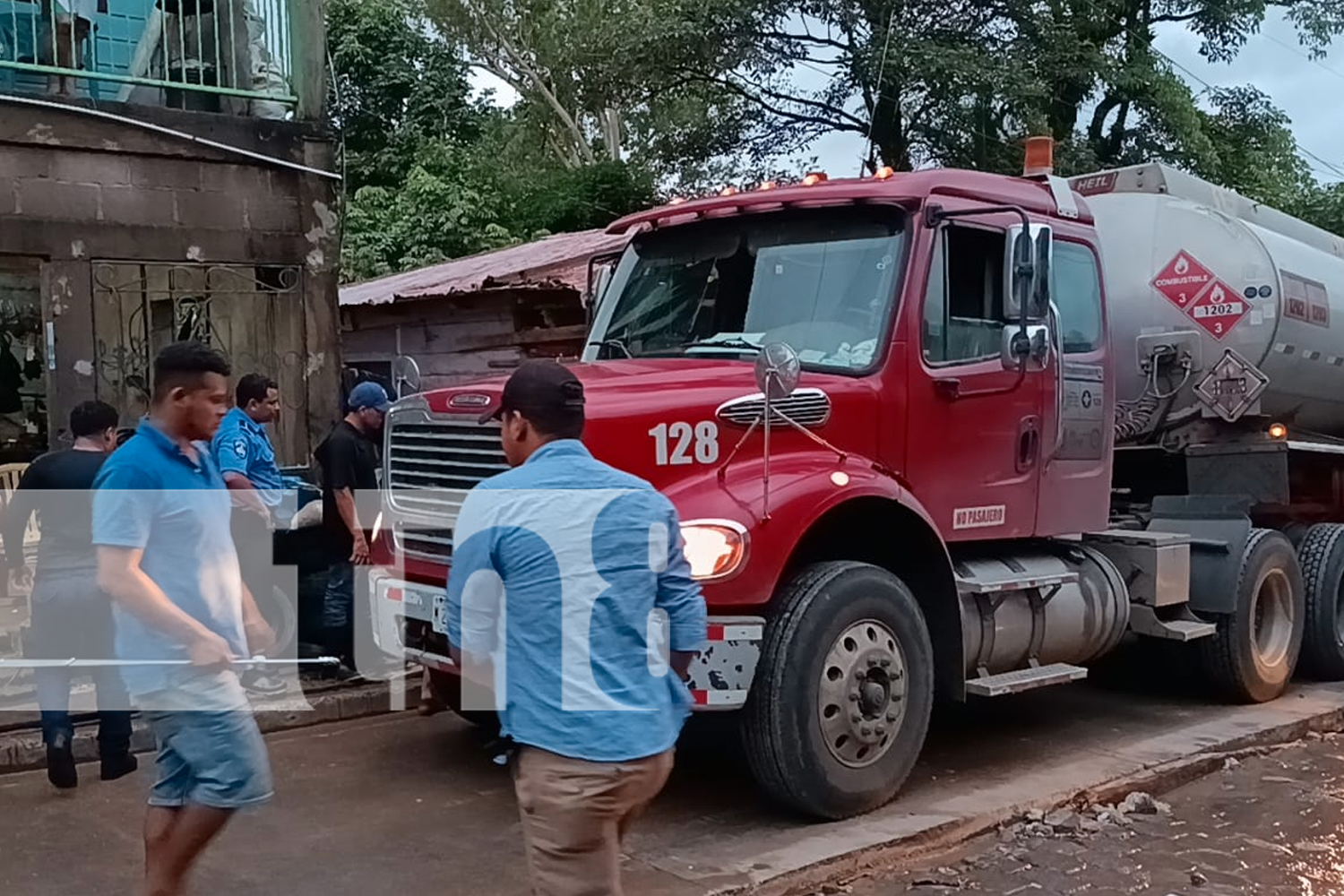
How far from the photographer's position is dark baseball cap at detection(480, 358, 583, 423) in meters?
3.25

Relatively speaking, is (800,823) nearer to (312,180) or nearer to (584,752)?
(584,752)

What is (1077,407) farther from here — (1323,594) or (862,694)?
(1323,594)

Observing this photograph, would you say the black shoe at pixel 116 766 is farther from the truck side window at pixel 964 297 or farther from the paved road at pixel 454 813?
the truck side window at pixel 964 297

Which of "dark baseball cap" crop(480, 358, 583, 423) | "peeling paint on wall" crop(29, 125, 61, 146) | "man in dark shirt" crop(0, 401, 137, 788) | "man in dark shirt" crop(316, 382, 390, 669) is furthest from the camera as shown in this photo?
"peeling paint on wall" crop(29, 125, 61, 146)

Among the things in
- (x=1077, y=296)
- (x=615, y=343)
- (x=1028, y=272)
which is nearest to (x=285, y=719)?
(x=615, y=343)

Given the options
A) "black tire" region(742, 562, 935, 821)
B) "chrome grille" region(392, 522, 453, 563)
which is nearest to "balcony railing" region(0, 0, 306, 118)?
"chrome grille" region(392, 522, 453, 563)

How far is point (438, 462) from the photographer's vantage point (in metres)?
5.43

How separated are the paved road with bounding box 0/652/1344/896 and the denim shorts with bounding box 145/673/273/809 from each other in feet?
3.05

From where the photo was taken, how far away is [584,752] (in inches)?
121

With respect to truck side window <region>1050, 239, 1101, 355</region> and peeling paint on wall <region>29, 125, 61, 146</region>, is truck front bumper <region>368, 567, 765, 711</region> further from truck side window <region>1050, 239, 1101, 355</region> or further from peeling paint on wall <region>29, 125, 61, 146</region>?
peeling paint on wall <region>29, 125, 61, 146</region>

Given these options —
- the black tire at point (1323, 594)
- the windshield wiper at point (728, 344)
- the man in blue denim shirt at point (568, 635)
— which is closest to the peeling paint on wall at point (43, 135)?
the windshield wiper at point (728, 344)

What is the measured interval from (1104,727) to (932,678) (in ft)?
6.51

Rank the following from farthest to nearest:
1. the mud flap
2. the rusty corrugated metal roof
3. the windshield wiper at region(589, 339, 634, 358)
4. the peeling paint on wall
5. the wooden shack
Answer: the rusty corrugated metal roof
the wooden shack
the peeling paint on wall
the mud flap
the windshield wiper at region(589, 339, 634, 358)

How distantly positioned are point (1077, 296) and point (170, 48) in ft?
19.2
